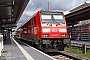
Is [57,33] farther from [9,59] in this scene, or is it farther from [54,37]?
[9,59]

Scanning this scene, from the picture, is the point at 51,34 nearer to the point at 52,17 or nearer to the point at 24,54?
the point at 52,17

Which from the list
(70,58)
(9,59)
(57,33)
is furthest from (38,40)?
(9,59)

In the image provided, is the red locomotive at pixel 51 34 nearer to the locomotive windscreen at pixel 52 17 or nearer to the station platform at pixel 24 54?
the locomotive windscreen at pixel 52 17

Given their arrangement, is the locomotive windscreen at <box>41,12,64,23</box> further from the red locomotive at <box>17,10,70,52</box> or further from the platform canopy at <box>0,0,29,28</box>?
the platform canopy at <box>0,0,29,28</box>

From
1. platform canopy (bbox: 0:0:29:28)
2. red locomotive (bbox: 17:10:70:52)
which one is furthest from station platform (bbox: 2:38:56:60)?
platform canopy (bbox: 0:0:29:28)

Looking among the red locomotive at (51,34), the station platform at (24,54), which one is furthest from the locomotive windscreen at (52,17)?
the station platform at (24,54)

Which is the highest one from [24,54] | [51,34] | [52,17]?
[52,17]

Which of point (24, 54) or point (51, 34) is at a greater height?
point (51, 34)

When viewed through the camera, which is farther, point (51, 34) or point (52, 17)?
point (52, 17)

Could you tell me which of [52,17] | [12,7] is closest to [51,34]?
[52,17]

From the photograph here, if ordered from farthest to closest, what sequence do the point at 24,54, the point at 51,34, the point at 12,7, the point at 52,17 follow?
the point at 12,7 < the point at 52,17 < the point at 51,34 < the point at 24,54

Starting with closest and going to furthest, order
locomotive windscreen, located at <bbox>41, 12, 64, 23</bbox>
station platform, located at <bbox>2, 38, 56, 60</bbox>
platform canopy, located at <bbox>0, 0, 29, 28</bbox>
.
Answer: station platform, located at <bbox>2, 38, 56, 60</bbox>, locomotive windscreen, located at <bbox>41, 12, 64, 23</bbox>, platform canopy, located at <bbox>0, 0, 29, 28</bbox>

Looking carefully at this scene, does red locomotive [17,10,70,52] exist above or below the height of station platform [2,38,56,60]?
above

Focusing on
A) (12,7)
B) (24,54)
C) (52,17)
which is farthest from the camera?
(12,7)
